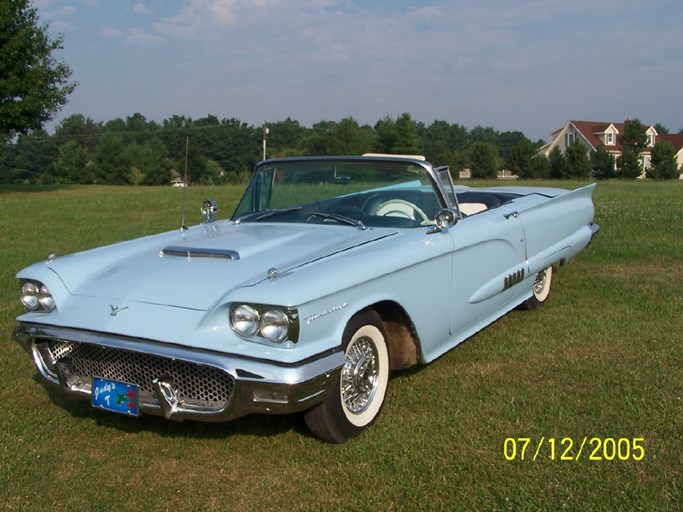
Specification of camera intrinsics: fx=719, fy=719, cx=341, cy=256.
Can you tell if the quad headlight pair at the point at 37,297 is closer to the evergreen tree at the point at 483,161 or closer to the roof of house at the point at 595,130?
the evergreen tree at the point at 483,161

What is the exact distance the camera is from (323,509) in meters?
2.85

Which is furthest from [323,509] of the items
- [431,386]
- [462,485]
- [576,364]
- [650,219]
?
[650,219]

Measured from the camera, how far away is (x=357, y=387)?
351 cm

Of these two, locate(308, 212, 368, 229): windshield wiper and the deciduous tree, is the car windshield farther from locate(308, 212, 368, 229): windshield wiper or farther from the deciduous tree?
the deciduous tree

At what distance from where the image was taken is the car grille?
3125 mm

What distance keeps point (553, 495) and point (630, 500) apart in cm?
29

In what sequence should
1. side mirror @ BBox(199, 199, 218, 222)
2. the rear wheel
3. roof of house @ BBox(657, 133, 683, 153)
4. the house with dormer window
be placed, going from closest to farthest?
side mirror @ BBox(199, 199, 218, 222)
the rear wheel
the house with dormer window
roof of house @ BBox(657, 133, 683, 153)

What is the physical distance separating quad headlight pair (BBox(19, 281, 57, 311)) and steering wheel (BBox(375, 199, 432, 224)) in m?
1.98

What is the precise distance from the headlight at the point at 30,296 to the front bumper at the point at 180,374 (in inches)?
6.1

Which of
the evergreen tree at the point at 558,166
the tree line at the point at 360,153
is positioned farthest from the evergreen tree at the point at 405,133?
the evergreen tree at the point at 558,166

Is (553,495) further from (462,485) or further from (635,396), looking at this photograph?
(635,396)

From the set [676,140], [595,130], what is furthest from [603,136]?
[676,140]

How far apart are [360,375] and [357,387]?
6cm

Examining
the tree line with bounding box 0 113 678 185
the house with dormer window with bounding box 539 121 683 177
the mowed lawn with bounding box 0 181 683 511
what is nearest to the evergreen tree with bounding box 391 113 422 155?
the tree line with bounding box 0 113 678 185
